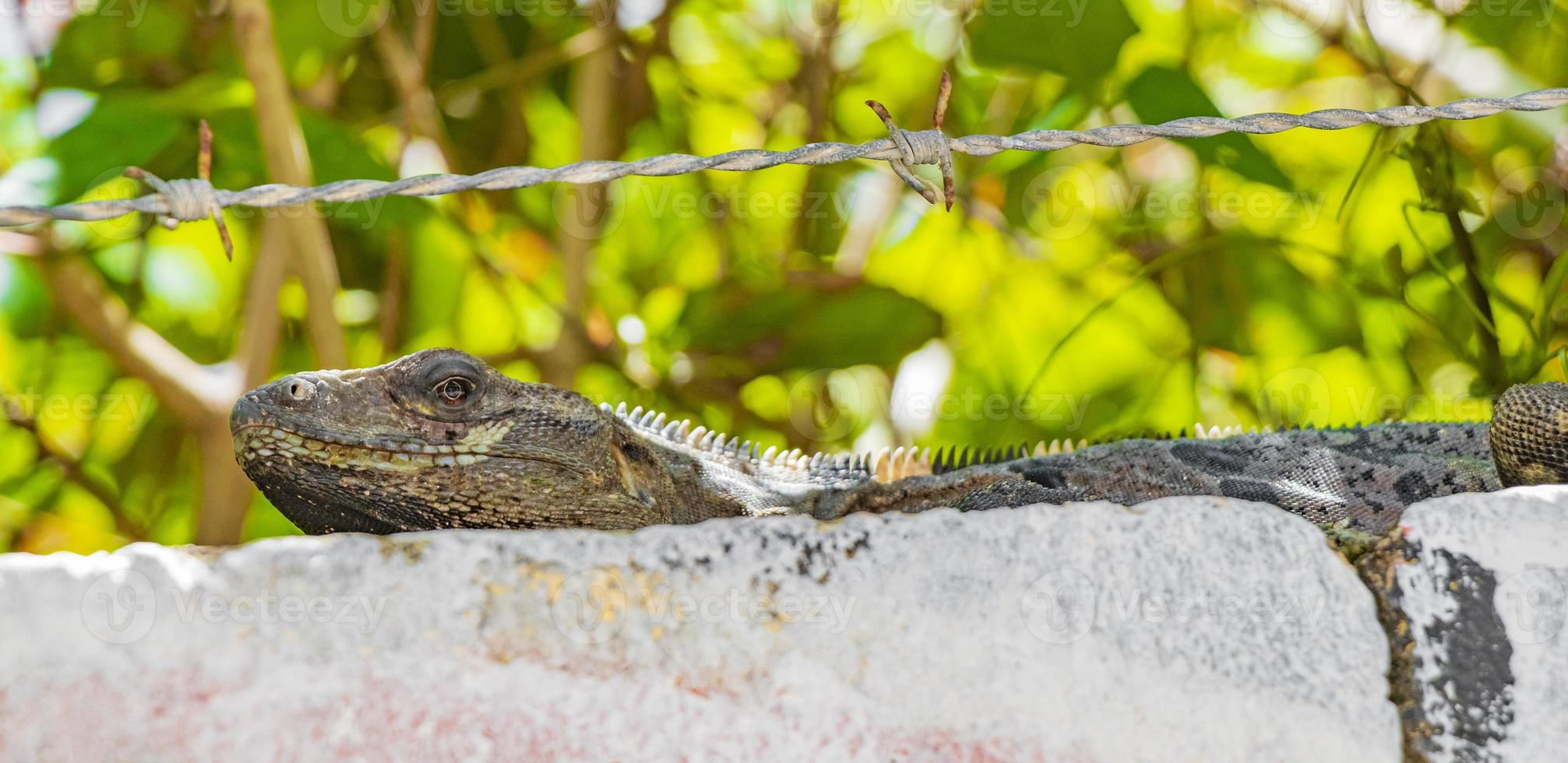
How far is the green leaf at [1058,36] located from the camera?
421 centimetres

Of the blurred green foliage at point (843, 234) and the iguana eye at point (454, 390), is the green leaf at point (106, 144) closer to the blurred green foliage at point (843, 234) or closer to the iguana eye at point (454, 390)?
the blurred green foliage at point (843, 234)

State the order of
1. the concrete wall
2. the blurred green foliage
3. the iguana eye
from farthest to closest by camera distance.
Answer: the blurred green foliage, the iguana eye, the concrete wall

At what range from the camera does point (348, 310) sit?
19.0 ft

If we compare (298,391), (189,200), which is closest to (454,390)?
(298,391)

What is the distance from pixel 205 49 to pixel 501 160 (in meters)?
1.34

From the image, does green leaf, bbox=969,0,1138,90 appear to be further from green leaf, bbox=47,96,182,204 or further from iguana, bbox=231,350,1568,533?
→ green leaf, bbox=47,96,182,204

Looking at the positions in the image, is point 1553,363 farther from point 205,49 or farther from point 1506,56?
point 205,49

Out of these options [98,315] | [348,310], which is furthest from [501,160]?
[98,315]

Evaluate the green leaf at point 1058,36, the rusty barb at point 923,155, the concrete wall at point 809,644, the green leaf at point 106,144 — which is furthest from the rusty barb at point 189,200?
the green leaf at point 1058,36

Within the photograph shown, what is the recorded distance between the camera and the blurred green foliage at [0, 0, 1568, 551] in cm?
462

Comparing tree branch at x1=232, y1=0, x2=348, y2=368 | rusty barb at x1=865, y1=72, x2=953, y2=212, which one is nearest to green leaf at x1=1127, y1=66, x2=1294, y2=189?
rusty barb at x1=865, y1=72, x2=953, y2=212

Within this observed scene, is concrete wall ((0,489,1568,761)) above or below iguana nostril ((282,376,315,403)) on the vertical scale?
below

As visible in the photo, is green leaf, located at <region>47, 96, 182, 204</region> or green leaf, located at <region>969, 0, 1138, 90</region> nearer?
green leaf, located at <region>47, 96, 182, 204</region>

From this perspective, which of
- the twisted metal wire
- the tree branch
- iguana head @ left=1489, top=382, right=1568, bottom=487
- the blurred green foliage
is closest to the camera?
the twisted metal wire
